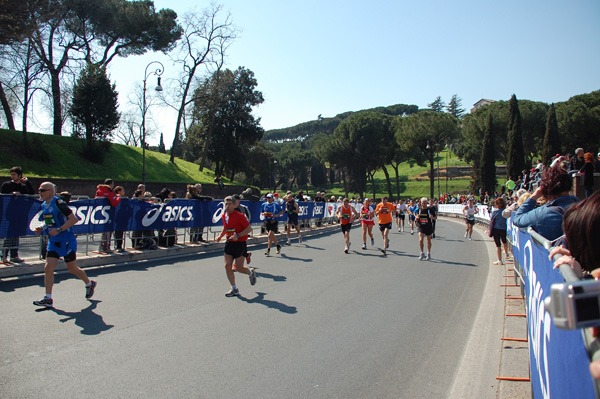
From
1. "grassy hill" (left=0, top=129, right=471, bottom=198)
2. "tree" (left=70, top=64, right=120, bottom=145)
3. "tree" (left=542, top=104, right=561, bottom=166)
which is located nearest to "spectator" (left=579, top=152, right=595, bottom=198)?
"grassy hill" (left=0, top=129, right=471, bottom=198)

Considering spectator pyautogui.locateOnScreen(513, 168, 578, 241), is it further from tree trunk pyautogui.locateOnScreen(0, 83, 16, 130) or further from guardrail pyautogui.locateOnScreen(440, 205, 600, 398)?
tree trunk pyautogui.locateOnScreen(0, 83, 16, 130)

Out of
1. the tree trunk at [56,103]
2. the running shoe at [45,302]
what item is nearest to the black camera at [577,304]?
the running shoe at [45,302]

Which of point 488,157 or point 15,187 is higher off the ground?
point 488,157

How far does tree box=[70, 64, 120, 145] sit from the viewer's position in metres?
32.3

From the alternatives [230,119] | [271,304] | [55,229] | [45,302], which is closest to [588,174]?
[271,304]

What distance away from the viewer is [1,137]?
30.8 m

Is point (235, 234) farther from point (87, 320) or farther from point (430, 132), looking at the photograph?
point (430, 132)

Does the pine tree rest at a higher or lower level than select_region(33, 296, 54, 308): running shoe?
higher

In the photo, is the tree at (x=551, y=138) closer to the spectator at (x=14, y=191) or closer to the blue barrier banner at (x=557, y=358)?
the spectator at (x=14, y=191)

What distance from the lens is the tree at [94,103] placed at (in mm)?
32312

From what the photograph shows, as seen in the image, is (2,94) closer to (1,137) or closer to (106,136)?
(1,137)

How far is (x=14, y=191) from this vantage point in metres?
9.48

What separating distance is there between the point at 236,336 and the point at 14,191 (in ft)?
23.0

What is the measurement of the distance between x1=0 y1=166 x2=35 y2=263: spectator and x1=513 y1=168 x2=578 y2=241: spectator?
9.50 m
